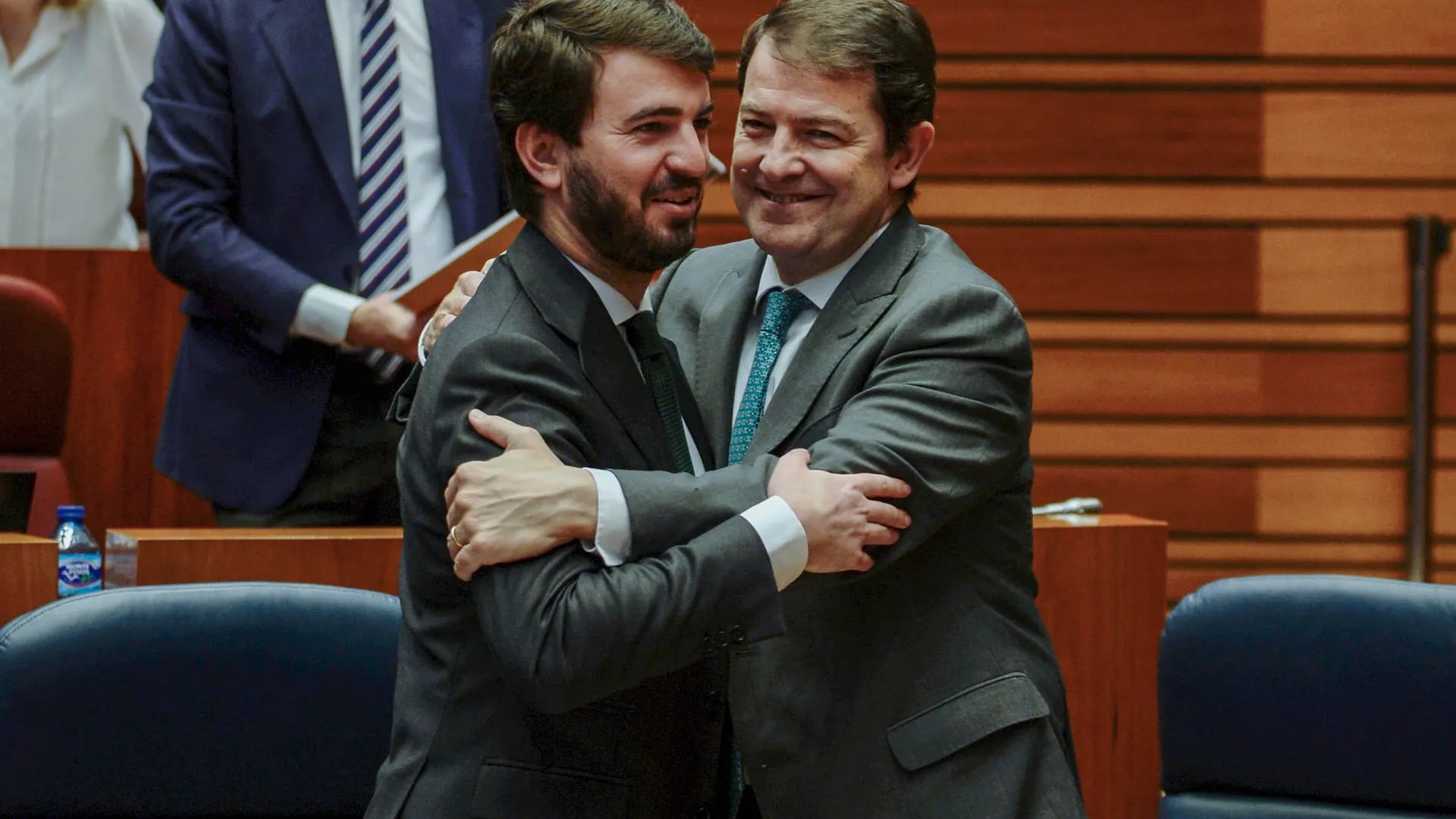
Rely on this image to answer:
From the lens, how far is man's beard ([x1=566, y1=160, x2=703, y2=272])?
1.70m

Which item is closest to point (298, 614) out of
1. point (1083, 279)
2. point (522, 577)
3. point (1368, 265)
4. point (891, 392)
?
point (522, 577)

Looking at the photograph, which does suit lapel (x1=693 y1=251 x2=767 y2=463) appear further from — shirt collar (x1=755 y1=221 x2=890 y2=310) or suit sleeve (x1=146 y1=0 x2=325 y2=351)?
suit sleeve (x1=146 y1=0 x2=325 y2=351)

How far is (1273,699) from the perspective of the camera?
1913 mm

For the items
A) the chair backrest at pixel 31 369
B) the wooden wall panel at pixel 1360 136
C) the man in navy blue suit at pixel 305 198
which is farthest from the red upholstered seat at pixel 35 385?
the wooden wall panel at pixel 1360 136

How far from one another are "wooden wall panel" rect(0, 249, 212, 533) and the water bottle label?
95 centimetres

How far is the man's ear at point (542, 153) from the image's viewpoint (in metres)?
1.71

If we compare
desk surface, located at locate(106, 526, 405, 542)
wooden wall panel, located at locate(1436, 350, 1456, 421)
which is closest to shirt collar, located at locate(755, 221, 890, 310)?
desk surface, located at locate(106, 526, 405, 542)

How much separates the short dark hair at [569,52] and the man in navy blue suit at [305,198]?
1.06 meters

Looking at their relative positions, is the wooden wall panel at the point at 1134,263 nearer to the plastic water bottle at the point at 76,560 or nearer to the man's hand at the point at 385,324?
the man's hand at the point at 385,324

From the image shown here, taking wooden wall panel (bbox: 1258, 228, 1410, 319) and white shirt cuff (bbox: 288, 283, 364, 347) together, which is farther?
wooden wall panel (bbox: 1258, 228, 1410, 319)

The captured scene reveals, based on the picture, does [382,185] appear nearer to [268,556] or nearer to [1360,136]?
[268,556]

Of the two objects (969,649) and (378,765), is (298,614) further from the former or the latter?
(969,649)

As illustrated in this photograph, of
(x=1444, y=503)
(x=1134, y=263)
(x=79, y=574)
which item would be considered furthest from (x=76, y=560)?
(x=1444, y=503)

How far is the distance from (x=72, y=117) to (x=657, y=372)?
251 centimetres
